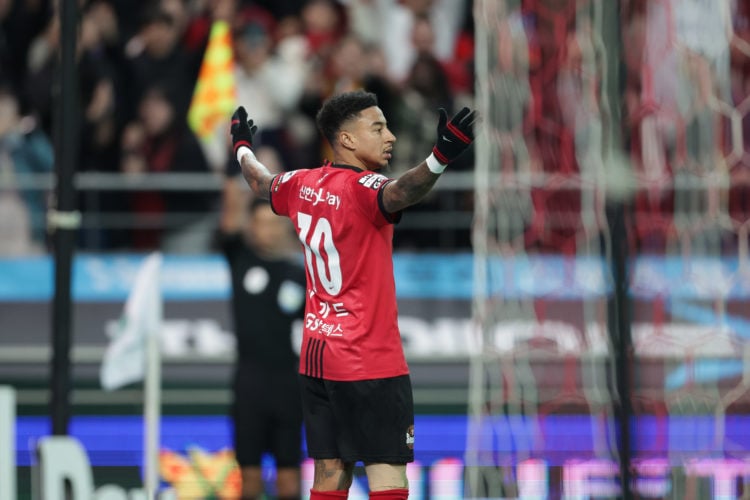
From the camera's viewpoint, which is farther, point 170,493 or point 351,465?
point 170,493

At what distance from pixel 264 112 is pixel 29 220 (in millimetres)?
1844

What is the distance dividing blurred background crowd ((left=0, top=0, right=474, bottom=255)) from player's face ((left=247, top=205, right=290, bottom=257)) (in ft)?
7.50

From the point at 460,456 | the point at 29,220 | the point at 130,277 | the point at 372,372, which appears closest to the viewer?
the point at 372,372

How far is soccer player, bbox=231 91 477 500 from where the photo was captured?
442cm

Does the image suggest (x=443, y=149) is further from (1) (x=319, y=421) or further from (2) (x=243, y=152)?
(2) (x=243, y=152)

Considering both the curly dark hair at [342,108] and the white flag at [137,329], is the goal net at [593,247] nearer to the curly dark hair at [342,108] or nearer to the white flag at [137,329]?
the white flag at [137,329]

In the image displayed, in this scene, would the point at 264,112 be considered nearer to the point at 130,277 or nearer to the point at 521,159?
the point at 130,277

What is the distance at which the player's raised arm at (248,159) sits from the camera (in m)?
4.88

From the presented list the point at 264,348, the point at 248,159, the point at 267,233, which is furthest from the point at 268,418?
the point at 248,159

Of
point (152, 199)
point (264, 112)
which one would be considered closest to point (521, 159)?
point (264, 112)

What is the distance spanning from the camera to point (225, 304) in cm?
861

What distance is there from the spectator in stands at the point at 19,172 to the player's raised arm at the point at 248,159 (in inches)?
172

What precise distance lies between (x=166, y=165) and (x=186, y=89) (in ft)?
2.03

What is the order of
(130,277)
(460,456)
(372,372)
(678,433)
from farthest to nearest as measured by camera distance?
(130,277)
(460,456)
(678,433)
(372,372)
